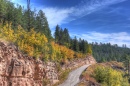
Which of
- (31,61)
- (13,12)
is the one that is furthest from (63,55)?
(31,61)

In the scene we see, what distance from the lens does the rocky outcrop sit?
125 feet

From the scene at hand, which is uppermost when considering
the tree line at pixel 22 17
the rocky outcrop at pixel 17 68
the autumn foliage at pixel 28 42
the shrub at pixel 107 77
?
the tree line at pixel 22 17

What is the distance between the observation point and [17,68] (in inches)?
1587

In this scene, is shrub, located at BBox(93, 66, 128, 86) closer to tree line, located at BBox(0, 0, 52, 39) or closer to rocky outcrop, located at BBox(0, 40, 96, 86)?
rocky outcrop, located at BBox(0, 40, 96, 86)

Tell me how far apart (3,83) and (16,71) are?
12.0 feet

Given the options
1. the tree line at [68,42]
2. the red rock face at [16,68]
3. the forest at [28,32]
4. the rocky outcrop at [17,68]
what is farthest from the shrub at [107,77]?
the tree line at [68,42]

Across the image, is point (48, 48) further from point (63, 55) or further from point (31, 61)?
point (63, 55)

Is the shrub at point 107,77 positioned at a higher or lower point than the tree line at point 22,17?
lower

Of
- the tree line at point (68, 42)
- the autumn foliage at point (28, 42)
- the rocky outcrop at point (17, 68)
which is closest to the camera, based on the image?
the rocky outcrop at point (17, 68)

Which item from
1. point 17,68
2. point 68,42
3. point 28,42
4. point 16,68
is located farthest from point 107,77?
point 68,42

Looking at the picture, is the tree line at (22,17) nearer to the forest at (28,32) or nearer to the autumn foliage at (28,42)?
the forest at (28,32)

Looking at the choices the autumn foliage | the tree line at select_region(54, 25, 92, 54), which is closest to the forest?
the autumn foliage

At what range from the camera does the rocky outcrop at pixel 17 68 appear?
125 ft

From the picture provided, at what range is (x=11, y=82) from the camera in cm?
3881
